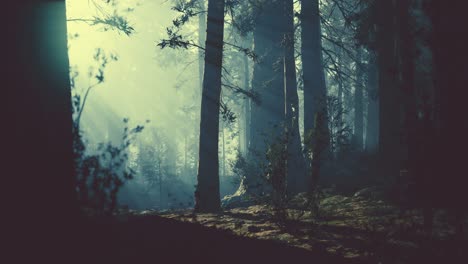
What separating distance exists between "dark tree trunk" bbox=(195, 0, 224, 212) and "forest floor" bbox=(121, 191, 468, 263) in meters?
1.73

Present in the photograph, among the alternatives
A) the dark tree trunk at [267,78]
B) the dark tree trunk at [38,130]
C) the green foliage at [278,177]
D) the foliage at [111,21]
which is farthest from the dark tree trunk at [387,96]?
the dark tree trunk at [38,130]

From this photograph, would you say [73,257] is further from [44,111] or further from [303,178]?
[303,178]

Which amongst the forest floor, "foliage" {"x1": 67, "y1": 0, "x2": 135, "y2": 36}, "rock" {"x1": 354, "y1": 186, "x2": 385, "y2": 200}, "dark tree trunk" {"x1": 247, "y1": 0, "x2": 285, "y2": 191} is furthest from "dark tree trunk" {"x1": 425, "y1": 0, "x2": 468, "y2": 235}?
"dark tree trunk" {"x1": 247, "y1": 0, "x2": 285, "y2": 191}

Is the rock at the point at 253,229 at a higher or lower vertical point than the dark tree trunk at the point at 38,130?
lower

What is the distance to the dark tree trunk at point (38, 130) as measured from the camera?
2.53 metres

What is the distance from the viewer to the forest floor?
3543mm

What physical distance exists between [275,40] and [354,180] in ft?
21.1

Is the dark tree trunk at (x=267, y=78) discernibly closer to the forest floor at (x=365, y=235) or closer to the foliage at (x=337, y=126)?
the foliage at (x=337, y=126)

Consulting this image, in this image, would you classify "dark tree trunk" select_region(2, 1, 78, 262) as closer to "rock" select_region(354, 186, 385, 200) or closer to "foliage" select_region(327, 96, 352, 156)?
"foliage" select_region(327, 96, 352, 156)

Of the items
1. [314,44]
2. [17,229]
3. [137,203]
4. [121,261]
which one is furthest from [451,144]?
[137,203]

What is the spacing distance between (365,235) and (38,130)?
382 cm

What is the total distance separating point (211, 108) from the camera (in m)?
8.58

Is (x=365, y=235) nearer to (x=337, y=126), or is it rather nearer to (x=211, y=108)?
(x=211, y=108)

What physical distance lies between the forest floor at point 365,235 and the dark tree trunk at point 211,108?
1728 millimetres
